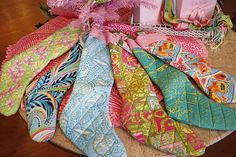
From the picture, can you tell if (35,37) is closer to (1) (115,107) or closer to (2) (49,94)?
(2) (49,94)

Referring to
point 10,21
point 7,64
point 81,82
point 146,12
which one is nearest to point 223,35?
point 146,12

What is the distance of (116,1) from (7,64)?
327mm

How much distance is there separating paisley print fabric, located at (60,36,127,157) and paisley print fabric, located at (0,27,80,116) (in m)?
0.08

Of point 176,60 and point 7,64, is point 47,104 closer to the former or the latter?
point 7,64

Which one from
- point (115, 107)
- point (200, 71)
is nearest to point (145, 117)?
point (115, 107)

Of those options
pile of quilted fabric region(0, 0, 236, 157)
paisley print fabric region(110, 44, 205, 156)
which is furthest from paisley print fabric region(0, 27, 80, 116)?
paisley print fabric region(110, 44, 205, 156)

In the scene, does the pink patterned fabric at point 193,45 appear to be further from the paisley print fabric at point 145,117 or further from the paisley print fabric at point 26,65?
the paisley print fabric at point 26,65

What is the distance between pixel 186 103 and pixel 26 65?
1.33ft

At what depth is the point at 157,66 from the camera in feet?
2.09

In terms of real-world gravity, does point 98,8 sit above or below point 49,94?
above

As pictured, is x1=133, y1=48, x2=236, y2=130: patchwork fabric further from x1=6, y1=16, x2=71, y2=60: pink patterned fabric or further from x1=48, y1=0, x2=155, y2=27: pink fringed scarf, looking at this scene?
x1=6, y1=16, x2=71, y2=60: pink patterned fabric

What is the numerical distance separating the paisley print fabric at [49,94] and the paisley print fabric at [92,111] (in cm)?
3

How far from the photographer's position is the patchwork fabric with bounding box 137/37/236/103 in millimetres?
574

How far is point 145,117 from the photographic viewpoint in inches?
21.0
